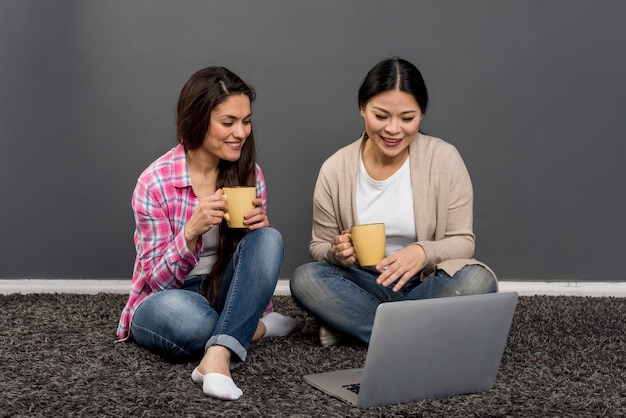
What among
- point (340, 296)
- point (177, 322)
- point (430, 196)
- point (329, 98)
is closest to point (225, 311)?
point (177, 322)

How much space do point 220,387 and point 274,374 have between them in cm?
22

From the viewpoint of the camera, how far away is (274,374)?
1.97m

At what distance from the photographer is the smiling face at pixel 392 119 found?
7.04 ft

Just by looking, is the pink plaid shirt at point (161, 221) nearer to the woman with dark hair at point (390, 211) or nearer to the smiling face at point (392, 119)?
the woman with dark hair at point (390, 211)

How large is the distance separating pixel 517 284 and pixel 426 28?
101 cm

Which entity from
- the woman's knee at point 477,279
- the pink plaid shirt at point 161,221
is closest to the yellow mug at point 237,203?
the pink plaid shirt at point 161,221

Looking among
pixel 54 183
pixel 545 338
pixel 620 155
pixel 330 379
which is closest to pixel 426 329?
pixel 330 379

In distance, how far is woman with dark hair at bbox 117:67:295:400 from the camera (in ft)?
6.52

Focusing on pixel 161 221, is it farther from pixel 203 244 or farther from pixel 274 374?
pixel 274 374

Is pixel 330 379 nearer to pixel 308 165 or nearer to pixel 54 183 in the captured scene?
pixel 308 165

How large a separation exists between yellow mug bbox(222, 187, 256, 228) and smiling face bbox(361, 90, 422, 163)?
41cm

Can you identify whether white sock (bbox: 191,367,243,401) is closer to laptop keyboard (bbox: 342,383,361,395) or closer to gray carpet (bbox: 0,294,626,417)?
gray carpet (bbox: 0,294,626,417)

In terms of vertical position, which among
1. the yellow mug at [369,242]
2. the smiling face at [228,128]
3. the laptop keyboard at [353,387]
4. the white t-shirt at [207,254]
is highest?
the smiling face at [228,128]

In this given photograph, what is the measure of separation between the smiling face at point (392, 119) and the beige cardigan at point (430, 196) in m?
0.09
